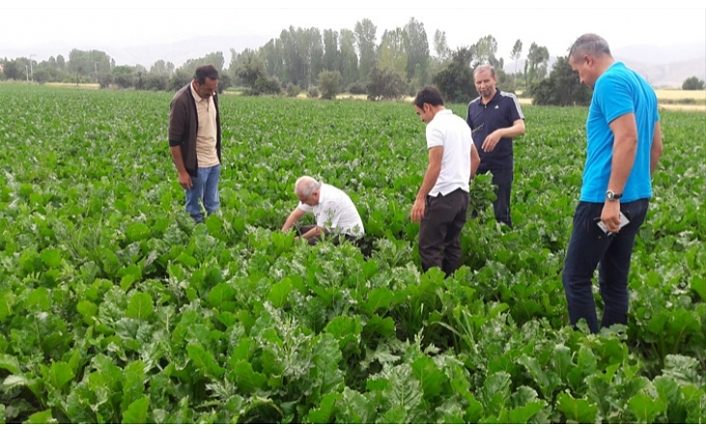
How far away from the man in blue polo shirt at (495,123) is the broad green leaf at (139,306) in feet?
12.1

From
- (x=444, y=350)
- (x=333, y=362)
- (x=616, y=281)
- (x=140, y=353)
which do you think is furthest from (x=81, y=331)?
(x=616, y=281)

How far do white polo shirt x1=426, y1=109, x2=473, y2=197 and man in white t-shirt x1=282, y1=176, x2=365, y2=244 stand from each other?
120 cm

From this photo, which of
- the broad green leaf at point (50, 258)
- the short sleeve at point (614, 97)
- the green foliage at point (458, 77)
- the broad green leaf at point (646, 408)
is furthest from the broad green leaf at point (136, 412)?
the green foliage at point (458, 77)

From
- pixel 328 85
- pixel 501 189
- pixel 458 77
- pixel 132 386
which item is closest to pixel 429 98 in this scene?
pixel 501 189

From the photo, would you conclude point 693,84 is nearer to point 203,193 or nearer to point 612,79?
point 203,193

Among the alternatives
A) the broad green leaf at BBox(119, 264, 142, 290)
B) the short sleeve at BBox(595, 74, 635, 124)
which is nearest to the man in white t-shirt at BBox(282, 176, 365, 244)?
the broad green leaf at BBox(119, 264, 142, 290)

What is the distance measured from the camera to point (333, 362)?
3.04 metres

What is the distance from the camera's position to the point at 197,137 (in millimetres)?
6289

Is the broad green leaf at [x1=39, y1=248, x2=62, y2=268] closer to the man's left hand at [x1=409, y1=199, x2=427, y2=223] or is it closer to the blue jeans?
the blue jeans

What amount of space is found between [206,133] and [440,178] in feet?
8.85

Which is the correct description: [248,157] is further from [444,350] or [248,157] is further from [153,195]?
[444,350]

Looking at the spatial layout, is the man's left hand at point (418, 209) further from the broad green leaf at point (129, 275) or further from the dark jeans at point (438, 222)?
the broad green leaf at point (129, 275)

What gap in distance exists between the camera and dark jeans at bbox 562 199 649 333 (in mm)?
3621

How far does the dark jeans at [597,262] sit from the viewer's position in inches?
143
